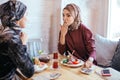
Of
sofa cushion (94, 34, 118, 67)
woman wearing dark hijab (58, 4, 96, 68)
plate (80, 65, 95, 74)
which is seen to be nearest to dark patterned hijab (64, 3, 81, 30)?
woman wearing dark hijab (58, 4, 96, 68)

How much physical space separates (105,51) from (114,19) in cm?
59

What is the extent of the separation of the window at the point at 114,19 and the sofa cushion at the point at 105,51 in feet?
1.23

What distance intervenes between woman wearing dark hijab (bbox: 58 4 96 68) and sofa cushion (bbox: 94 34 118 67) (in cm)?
38

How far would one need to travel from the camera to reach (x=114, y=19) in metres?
3.05

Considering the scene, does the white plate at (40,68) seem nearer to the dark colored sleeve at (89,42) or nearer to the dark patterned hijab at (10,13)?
the dark patterned hijab at (10,13)

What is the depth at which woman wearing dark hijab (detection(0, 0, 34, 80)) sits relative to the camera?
1.43 metres

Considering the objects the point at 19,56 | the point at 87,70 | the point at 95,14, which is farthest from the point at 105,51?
the point at 19,56

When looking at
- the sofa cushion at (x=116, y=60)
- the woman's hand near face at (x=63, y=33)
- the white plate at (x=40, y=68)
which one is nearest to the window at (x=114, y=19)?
the sofa cushion at (x=116, y=60)

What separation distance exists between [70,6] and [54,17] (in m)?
0.67

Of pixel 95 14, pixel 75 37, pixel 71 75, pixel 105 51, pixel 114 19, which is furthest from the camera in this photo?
pixel 95 14

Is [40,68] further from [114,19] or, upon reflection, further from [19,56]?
[114,19]

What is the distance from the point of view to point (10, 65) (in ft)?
4.92

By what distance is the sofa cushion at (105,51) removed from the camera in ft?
8.82

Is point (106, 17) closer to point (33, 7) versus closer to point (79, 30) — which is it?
point (79, 30)
